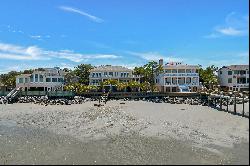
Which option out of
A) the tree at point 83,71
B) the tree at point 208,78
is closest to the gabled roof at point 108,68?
the tree at point 83,71

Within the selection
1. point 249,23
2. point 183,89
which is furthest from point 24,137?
point 183,89

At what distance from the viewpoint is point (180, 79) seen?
81875mm

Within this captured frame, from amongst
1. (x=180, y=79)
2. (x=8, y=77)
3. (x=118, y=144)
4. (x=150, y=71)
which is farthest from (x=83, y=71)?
(x=118, y=144)

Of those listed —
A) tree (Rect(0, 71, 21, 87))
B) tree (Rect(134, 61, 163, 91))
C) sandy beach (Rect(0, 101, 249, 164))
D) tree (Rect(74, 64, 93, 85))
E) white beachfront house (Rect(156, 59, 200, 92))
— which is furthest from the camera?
tree (Rect(0, 71, 21, 87))

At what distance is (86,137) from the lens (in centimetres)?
2584

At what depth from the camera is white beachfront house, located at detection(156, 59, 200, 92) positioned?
80500 mm

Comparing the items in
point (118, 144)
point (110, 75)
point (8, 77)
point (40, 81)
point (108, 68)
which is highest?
point (108, 68)

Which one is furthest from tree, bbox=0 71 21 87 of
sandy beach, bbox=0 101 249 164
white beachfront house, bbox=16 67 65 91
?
sandy beach, bbox=0 101 249 164

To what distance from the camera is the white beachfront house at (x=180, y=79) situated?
264 feet

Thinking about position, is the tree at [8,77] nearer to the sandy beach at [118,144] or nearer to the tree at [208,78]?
the tree at [208,78]

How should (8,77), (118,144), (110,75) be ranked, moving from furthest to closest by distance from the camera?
(8,77) < (110,75) < (118,144)

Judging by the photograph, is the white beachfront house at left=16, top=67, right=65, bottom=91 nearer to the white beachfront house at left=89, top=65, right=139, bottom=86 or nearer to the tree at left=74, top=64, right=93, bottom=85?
the white beachfront house at left=89, top=65, right=139, bottom=86

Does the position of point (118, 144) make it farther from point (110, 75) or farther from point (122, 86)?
point (110, 75)

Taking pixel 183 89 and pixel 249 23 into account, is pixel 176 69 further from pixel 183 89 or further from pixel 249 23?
pixel 249 23
